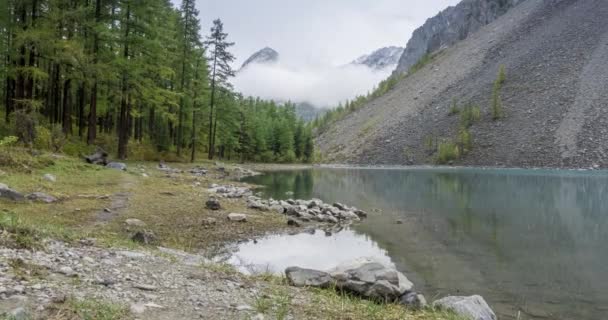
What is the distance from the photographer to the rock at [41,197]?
1252 centimetres

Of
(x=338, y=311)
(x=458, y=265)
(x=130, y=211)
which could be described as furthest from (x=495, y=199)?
(x=338, y=311)

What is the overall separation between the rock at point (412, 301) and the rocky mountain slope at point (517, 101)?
97380 mm

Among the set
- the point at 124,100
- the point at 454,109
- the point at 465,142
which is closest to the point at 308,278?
the point at 124,100

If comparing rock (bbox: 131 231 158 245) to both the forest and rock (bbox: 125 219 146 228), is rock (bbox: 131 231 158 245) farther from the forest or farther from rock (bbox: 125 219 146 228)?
the forest

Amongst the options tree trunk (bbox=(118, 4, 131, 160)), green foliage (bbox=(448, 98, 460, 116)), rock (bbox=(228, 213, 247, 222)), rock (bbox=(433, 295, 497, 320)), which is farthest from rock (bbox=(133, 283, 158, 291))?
green foliage (bbox=(448, 98, 460, 116))

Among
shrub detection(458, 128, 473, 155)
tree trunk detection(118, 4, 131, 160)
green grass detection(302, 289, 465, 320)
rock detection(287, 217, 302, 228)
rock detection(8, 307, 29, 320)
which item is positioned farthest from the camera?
shrub detection(458, 128, 473, 155)

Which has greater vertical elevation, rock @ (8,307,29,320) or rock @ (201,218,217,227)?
rock @ (8,307,29,320)

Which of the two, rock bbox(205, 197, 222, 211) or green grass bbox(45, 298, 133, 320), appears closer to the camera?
green grass bbox(45, 298, 133, 320)

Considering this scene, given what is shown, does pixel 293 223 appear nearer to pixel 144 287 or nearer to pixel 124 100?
pixel 144 287

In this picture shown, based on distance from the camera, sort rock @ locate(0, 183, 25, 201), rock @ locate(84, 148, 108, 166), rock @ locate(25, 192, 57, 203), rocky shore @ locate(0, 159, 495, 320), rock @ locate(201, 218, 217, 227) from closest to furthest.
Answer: rocky shore @ locate(0, 159, 495, 320) < rock @ locate(0, 183, 25, 201) < rock @ locate(25, 192, 57, 203) < rock @ locate(201, 218, 217, 227) < rock @ locate(84, 148, 108, 166)

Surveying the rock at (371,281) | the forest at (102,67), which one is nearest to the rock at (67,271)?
the rock at (371,281)

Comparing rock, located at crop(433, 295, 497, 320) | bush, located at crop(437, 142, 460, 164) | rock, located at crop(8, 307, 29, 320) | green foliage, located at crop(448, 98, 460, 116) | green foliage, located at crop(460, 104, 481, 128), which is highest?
green foliage, located at crop(448, 98, 460, 116)

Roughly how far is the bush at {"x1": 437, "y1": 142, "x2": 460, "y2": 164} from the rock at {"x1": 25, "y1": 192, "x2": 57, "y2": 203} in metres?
105

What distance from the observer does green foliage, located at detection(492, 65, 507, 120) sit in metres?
111
